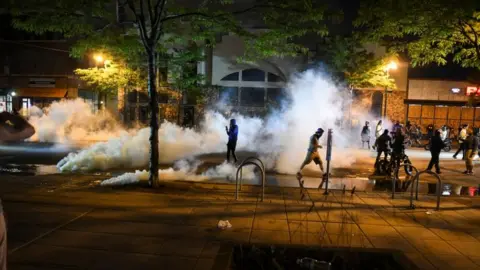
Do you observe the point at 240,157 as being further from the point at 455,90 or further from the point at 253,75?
the point at 455,90

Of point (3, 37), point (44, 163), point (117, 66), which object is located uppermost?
point (3, 37)

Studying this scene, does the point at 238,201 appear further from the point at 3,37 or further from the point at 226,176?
the point at 3,37

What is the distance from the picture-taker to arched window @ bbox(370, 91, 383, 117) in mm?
25453

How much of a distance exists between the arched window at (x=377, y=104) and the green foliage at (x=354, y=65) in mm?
2057

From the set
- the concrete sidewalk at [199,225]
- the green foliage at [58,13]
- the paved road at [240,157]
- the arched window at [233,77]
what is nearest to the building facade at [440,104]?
the paved road at [240,157]

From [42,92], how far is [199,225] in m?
30.5

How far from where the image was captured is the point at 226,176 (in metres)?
11.9

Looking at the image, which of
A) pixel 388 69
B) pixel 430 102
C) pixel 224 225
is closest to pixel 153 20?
pixel 224 225

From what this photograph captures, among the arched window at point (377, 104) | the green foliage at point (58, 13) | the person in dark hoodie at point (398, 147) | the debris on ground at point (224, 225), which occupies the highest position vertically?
the green foliage at point (58, 13)

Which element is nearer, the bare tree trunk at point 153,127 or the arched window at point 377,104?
the bare tree trunk at point 153,127

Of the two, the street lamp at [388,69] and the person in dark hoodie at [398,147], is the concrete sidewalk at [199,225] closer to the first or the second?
the person in dark hoodie at [398,147]

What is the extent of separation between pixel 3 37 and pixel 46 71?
5482 mm

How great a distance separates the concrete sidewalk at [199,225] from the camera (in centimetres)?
525

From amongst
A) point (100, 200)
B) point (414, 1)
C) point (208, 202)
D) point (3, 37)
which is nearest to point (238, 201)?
point (208, 202)
